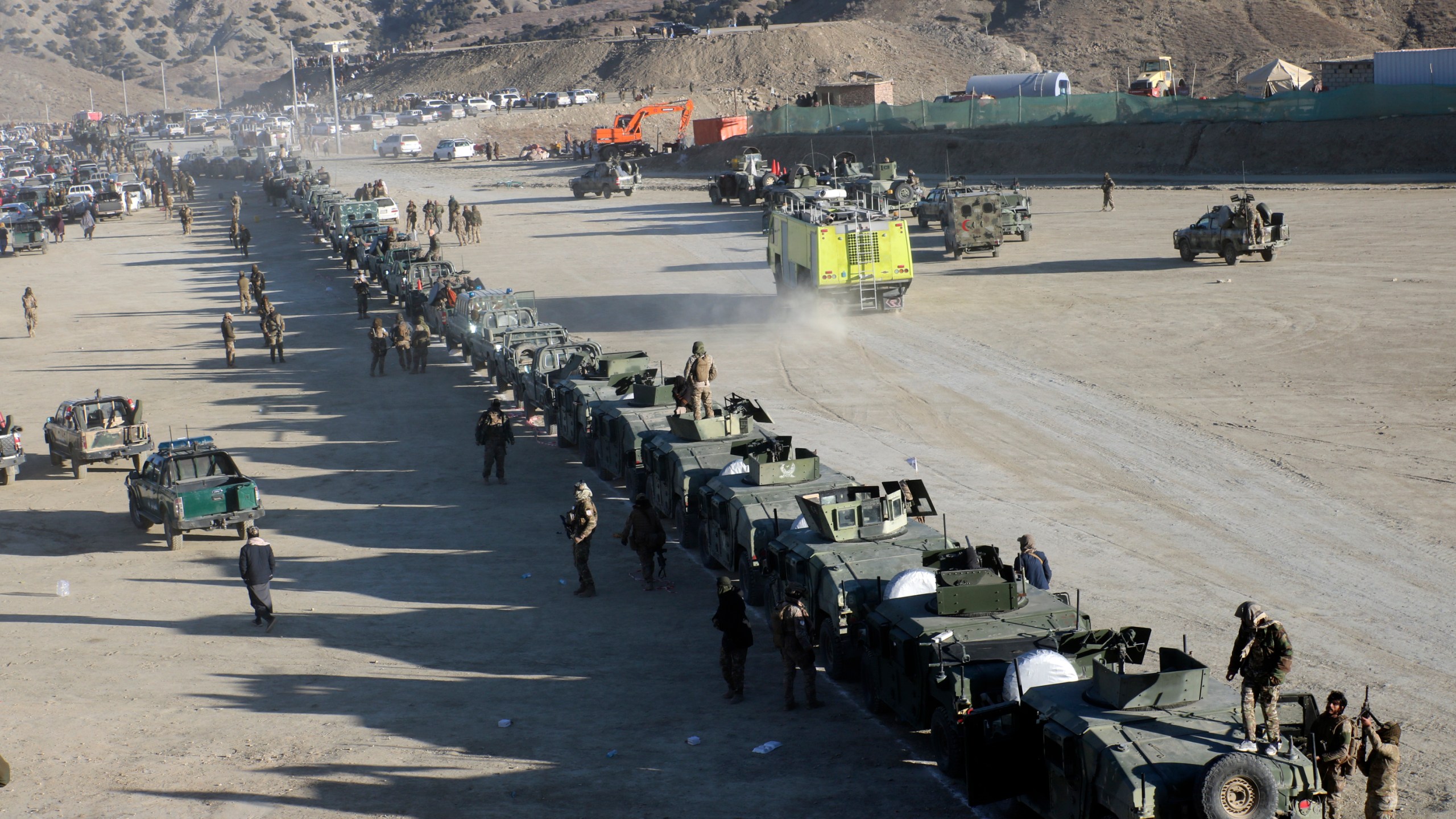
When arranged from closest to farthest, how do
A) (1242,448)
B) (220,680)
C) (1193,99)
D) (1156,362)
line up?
(220,680), (1242,448), (1156,362), (1193,99)

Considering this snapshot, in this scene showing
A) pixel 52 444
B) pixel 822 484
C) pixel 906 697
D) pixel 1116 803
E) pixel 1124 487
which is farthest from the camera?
pixel 52 444

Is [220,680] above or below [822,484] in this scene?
below

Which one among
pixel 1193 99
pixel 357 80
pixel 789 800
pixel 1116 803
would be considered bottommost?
pixel 789 800

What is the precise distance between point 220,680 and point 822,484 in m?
7.02

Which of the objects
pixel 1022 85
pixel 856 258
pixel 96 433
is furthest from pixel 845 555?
pixel 1022 85

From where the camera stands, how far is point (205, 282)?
50406 mm

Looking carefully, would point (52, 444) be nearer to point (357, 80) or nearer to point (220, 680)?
point (220, 680)

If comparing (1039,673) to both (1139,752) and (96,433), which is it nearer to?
(1139,752)

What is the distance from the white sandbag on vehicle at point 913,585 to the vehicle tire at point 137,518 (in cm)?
1277

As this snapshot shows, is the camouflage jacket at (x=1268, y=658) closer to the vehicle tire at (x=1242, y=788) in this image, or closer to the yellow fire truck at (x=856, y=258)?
the vehicle tire at (x=1242, y=788)

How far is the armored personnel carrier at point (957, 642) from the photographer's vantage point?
1173cm

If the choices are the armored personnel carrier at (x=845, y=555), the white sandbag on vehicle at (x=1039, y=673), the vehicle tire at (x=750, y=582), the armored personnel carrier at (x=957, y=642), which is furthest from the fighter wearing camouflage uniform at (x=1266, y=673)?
the vehicle tire at (x=750, y=582)

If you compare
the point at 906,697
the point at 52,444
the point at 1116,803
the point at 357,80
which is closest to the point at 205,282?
the point at 52,444

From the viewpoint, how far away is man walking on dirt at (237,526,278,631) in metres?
16.7
